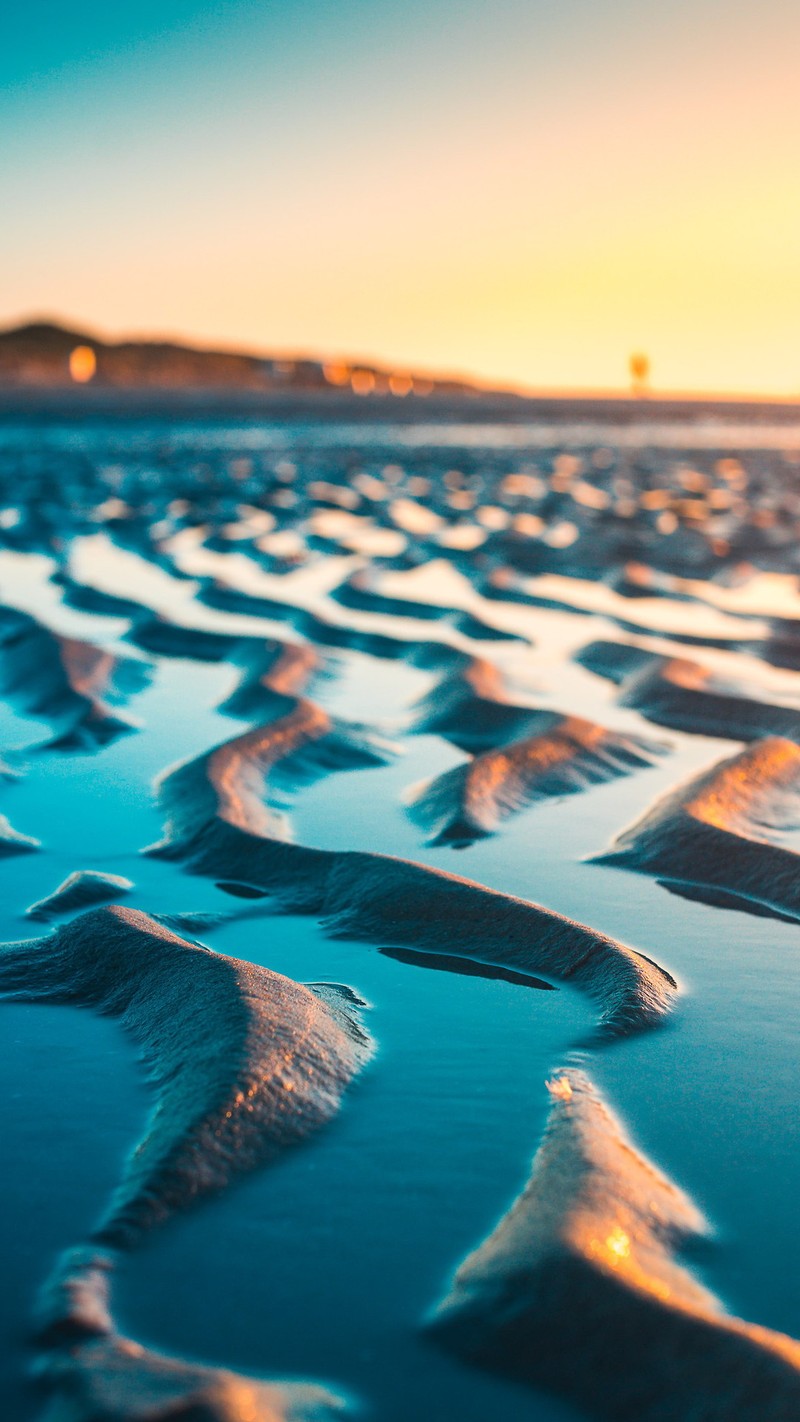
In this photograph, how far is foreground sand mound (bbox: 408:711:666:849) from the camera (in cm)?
269

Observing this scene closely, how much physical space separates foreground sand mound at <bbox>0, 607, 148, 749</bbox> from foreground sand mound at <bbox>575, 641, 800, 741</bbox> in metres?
1.40

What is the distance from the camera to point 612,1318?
3.82 feet

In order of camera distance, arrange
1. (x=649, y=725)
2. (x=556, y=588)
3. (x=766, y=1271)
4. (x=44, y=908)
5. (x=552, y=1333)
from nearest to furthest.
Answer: (x=552, y=1333) → (x=766, y=1271) → (x=44, y=908) → (x=649, y=725) → (x=556, y=588)

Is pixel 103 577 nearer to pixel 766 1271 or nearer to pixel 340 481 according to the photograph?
pixel 766 1271

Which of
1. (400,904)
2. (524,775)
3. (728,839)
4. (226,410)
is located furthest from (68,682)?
(226,410)

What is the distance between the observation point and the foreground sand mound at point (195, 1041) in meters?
1.41

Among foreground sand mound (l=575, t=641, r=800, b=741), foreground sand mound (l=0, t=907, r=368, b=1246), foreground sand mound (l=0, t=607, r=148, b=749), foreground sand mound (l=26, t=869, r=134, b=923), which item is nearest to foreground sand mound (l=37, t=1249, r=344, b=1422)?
foreground sand mound (l=0, t=907, r=368, b=1246)

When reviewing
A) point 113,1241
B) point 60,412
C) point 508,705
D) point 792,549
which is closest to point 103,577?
point 508,705

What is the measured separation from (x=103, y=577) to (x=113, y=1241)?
4.97 meters

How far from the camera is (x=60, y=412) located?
26000 millimetres

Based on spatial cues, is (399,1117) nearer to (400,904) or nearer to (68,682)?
(400,904)

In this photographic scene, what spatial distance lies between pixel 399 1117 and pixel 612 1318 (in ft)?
1.49

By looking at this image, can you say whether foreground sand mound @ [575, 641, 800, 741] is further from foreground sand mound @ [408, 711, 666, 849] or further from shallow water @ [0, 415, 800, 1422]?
shallow water @ [0, 415, 800, 1422]

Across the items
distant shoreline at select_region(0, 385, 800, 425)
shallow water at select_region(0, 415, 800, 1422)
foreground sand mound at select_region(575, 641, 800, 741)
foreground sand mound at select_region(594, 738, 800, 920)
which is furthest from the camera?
distant shoreline at select_region(0, 385, 800, 425)
